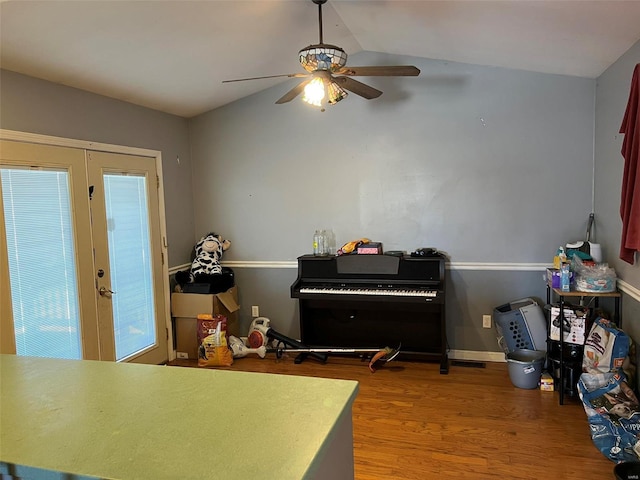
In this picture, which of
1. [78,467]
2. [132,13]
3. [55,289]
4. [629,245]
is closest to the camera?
[78,467]

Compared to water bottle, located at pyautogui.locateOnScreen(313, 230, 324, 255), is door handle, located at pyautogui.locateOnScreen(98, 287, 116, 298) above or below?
below

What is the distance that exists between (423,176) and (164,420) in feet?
11.1

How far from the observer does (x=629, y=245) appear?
2.67 meters

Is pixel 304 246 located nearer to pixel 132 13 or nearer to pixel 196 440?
pixel 132 13

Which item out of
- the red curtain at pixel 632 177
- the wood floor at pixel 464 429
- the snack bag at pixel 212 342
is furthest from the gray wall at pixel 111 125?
the red curtain at pixel 632 177

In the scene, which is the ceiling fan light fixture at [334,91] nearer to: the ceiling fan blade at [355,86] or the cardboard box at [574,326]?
the ceiling fan blade at [355,86]

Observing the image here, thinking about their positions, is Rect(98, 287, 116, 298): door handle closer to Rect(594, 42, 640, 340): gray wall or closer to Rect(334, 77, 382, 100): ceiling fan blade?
Rect(334, 77, 382, 100): ceiling fan blade

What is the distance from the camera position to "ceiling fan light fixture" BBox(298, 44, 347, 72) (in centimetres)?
269

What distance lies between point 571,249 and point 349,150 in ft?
6.66

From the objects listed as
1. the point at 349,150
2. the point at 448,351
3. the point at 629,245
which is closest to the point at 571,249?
the point at 629,245

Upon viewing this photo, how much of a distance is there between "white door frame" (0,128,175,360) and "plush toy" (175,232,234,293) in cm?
23

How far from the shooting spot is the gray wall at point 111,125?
2.86m

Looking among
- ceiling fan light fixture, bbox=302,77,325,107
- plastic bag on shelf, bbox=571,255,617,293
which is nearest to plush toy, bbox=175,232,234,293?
ceiling fan light fixture, bbox=302,77,325,107

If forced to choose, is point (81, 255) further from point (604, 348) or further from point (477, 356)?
point (604, 348)
